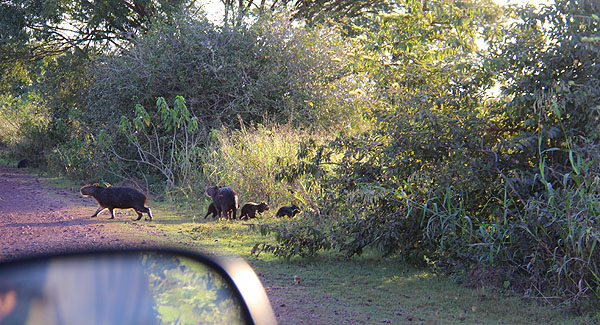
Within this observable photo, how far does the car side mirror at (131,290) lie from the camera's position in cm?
148

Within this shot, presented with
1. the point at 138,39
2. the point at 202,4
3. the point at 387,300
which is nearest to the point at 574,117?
the point at 387,300

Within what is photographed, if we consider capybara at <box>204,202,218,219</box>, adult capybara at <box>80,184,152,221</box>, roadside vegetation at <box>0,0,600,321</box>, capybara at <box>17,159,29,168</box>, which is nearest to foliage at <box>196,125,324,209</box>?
roadside vegetation at <box>0,0,600,321</box>

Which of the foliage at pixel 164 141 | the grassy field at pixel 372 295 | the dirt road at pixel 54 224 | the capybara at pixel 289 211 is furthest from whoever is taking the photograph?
the foliage at pixel 164 141

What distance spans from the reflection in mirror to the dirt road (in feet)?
9.78

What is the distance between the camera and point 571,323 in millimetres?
4312

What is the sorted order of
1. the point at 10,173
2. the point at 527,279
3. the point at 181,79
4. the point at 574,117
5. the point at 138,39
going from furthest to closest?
the point at 10,173
the point at 138,39
the point at 181,79
the point at 574,117
the point at 527,279

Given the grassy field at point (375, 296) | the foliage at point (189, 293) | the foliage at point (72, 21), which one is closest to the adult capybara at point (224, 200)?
the grassy field at point (375, 296)

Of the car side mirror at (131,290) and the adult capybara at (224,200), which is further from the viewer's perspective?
the adult capybara at (224,200)

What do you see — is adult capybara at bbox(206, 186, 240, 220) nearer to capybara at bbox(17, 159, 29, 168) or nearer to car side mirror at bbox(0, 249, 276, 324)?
car side mirror at bbox(0, 249, 276, 324)

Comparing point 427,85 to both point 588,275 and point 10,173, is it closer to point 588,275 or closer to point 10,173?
point 588,275

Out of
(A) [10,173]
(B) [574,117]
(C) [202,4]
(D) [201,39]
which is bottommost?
(A) [10,173]

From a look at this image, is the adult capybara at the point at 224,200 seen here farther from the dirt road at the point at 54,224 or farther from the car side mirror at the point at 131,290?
the car side mirror at the point at 131,290

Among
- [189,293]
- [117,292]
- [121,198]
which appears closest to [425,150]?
[189,293]

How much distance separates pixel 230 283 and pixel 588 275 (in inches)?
152
